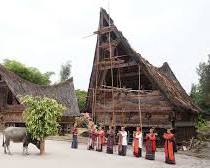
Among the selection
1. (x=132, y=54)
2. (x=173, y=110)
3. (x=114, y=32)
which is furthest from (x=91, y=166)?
(x=114, y=32)

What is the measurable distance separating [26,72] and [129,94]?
3364 cm

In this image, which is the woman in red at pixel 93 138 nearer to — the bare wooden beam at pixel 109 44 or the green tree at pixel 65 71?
the bare wooden beam at pixel 109 44

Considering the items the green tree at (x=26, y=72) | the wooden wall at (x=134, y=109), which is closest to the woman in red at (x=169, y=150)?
the wooden wall at (x=134, y=109)

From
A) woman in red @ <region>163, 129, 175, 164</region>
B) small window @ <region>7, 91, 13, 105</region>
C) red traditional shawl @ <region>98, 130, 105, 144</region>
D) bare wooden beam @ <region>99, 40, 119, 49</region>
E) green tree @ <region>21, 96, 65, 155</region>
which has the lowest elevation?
woman in red @ <region>163, 129, 175, 164</region>

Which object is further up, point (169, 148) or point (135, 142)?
point (135, 142)

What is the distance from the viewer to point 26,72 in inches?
2106

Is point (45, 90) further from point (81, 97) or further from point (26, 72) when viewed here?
point (81, 97)

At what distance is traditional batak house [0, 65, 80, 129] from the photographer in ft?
107

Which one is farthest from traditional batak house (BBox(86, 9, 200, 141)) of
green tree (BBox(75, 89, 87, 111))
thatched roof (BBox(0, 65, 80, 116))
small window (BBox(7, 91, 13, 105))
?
green tree (BBox(75, 89, 87, 111))

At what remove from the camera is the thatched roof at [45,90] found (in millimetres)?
32406

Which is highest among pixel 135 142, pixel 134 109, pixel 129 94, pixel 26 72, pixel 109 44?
pixel 26 72

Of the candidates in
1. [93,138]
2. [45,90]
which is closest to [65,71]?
[45,90]

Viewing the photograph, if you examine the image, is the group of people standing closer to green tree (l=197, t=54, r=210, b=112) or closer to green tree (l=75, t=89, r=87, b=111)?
green tree (l=197, t=54, r=210, b=112)

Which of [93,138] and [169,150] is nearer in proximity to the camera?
[169,150]
